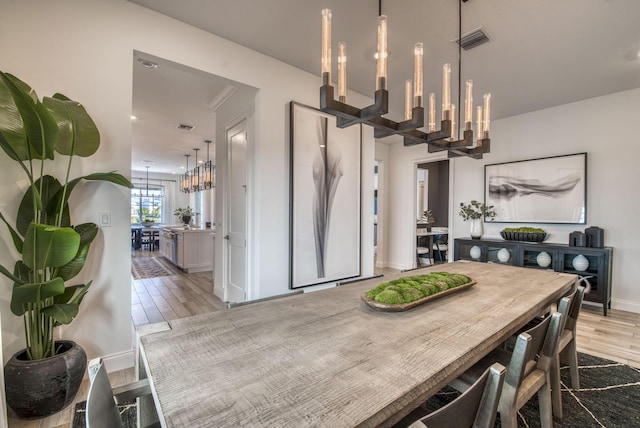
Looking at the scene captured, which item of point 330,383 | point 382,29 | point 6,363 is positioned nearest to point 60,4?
point 382,29

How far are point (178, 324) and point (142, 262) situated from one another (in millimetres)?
6881

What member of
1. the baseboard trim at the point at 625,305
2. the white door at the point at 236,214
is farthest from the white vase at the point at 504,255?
the white door at the point at 236,214

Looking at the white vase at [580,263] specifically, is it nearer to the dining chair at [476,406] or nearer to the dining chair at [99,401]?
the dining chair at [476,406]

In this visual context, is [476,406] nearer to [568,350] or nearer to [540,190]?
[568,350]

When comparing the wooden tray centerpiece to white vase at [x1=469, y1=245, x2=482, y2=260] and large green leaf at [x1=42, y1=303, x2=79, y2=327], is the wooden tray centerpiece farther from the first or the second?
white vase at [x1=469, y1=245, x2=482, y2=260]

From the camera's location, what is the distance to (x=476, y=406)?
0.78 meters

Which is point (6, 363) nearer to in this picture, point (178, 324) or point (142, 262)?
point (178, 324)

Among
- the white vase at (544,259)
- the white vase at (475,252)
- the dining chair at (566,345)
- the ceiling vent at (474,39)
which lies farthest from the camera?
the white vase at (475,252)

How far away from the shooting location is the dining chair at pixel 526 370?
101cm

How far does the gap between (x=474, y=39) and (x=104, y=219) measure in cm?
339

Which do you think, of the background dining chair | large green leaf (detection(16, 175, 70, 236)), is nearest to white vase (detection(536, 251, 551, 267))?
the background dining chair

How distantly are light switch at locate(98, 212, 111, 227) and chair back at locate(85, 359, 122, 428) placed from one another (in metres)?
1.71

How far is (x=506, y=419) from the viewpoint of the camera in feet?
3.54

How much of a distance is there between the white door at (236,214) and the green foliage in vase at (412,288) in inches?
82.5
